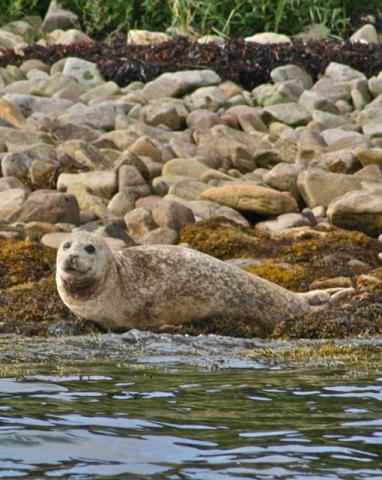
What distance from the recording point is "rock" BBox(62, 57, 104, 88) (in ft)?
65.8

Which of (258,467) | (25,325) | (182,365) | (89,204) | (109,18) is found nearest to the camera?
(258,467)

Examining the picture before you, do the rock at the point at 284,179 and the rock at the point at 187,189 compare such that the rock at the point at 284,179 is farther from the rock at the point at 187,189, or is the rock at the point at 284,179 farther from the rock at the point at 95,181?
the rock at the point at 95,181

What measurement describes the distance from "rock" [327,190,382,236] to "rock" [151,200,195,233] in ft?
4.65

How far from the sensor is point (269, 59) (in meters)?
20.0

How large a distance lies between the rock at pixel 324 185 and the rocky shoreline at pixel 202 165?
15 millimetres

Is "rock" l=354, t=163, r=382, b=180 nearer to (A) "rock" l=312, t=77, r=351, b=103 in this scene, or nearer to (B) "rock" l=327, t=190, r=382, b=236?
(B) "rock" l=327, t=190, r=382, b=236

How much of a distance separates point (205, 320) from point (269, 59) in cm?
1080

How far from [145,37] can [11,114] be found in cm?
496

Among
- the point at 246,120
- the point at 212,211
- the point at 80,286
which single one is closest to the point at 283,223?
the point at 212,211

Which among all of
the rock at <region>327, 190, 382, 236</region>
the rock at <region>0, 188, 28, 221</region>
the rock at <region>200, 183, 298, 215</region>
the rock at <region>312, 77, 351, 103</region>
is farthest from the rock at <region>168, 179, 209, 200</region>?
the rock at <region>312, 77, 351, 103</region>

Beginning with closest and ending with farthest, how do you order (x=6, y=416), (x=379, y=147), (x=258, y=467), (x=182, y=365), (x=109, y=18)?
(x=258, y=467), (x=6, y=416), (x=182, y=365), (x=379, y=147), (x=109, y=18)

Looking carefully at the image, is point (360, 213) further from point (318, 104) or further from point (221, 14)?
point (221, 14)

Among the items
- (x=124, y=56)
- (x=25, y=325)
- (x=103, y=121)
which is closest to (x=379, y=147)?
(x=103, y=121)

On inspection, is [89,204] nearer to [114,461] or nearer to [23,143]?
[23,143]
